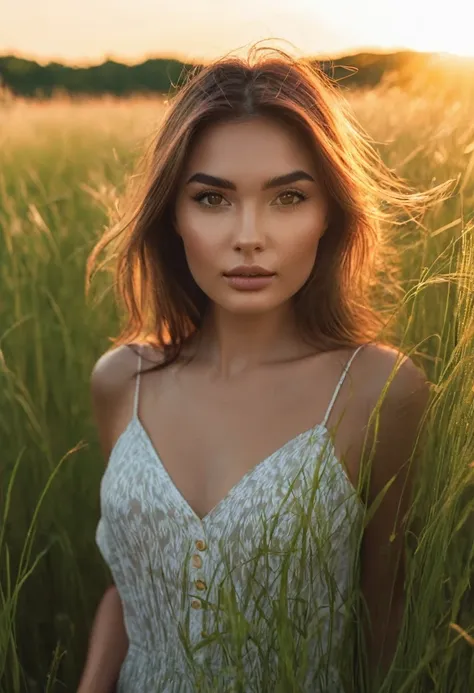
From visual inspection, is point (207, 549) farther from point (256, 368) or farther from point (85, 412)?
point (85, 412)

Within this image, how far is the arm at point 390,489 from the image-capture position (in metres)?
1.14

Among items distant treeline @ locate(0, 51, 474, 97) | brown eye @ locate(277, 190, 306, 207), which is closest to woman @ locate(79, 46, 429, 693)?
brown eye @ locate(277, 190, 306, 207)

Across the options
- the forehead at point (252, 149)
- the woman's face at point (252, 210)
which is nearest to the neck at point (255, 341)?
the woman's face at point (252, 210)

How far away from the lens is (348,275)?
126 cm

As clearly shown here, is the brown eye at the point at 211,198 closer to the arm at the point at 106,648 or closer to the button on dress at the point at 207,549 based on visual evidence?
the button on dress at the point at 207,549

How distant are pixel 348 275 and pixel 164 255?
0.87 ft

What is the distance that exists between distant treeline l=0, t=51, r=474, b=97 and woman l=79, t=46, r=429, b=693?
0.70ft

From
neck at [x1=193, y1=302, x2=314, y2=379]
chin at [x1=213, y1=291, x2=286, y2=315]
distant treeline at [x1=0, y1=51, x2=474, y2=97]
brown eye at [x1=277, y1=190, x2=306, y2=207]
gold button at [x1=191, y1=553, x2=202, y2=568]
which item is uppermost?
distant treeline at [x1=0, y1=51, x2=474, y2=97]

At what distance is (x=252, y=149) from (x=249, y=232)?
0.10 metres

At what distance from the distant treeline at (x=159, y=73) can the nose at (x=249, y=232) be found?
335 mm

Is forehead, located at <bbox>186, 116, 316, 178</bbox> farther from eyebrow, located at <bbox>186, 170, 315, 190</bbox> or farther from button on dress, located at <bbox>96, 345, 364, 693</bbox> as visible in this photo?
button on dress, located at <bbox>96, 345, 364, 693</bbox>

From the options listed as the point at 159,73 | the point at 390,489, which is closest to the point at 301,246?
the point at 390,489

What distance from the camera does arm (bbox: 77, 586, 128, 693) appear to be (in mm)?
1333

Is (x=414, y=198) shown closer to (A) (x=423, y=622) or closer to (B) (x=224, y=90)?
(B) (x=224, y=90)
